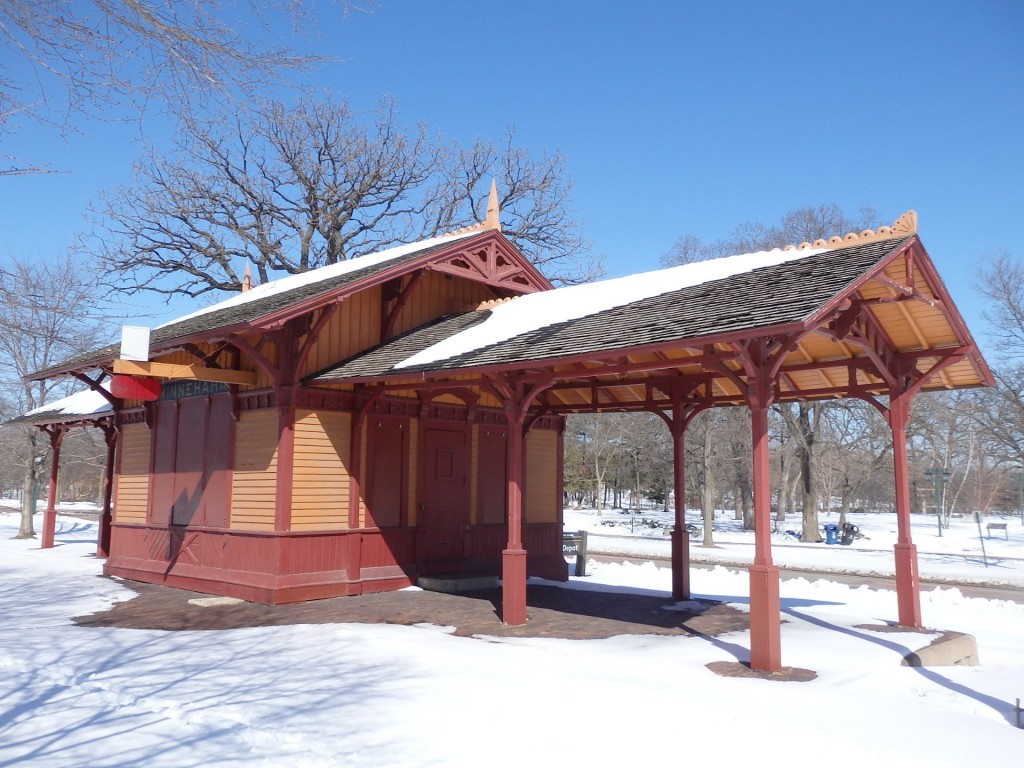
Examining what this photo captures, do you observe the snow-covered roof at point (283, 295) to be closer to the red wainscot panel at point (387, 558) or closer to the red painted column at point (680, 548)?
the red wainscot panel at point (387, 558)

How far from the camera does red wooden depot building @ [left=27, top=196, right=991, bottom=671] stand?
945 cm

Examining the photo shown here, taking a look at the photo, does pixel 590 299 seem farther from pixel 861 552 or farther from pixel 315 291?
pixel 861 552

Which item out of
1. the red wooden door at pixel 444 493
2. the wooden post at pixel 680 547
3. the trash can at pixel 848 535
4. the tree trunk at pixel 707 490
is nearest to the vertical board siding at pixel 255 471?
the red wooden door at pixel 444 493

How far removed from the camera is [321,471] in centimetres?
1302

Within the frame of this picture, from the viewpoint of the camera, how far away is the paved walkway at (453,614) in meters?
10.7

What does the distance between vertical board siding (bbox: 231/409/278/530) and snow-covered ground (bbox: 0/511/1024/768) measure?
277cm

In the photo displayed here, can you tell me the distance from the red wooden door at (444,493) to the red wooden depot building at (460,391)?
44 millimetres

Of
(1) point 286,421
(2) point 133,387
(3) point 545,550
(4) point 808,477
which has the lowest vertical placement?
(3) point 545,550

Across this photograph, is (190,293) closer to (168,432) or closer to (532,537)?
(168,432)

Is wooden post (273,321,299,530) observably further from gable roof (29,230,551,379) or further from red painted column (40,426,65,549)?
red painted column (40,426,65,549)

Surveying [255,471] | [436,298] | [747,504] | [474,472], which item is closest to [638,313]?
[474,472]

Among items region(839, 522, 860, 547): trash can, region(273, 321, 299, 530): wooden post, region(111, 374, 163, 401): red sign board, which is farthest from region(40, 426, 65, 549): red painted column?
region(839, 522, 860, 547): trash can

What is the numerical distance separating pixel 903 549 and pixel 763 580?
12.8ft

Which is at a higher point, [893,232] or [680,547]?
[893,232]
